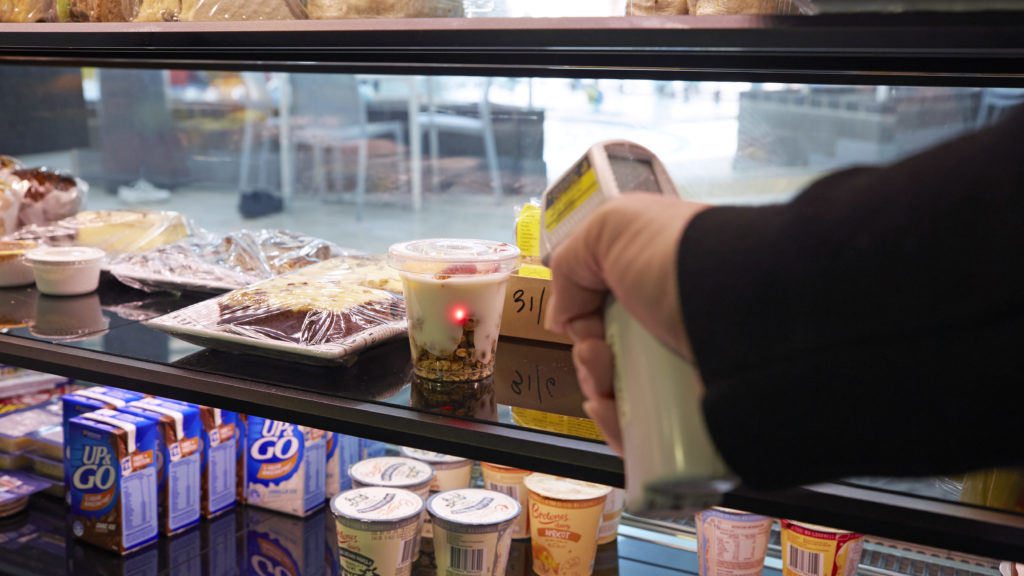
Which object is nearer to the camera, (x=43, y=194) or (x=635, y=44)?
(x=635, y=44)

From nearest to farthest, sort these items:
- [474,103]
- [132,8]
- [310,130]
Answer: [132,8] < [474,103] < [310,130]

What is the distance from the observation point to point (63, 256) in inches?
58.8

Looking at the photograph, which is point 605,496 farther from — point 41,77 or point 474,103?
point 41,77

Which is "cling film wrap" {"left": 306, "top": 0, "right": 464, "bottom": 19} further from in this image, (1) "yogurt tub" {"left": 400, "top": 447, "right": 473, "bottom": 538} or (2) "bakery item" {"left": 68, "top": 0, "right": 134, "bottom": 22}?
(1) "yogurt tub" {"left": 400, "top": 447, "right": 473, "bottom": 538}

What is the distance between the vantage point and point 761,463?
0.59 metres

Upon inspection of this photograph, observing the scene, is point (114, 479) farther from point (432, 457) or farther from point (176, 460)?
point (432, 457)

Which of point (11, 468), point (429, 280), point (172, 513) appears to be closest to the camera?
point (429, 280)

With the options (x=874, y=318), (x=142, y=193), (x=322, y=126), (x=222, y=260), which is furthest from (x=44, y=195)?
(x=874, y=318)

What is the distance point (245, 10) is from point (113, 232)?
2.78 ft

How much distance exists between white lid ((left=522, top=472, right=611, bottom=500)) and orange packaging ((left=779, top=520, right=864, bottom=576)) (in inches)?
10.9

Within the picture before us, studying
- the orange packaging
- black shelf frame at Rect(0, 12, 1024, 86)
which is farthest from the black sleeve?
the orange packaging

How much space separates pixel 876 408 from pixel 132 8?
1.16 meters

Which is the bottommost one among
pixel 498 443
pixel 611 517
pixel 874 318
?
pixel 611 517

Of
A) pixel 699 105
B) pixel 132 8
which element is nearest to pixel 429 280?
pixel 132 8
